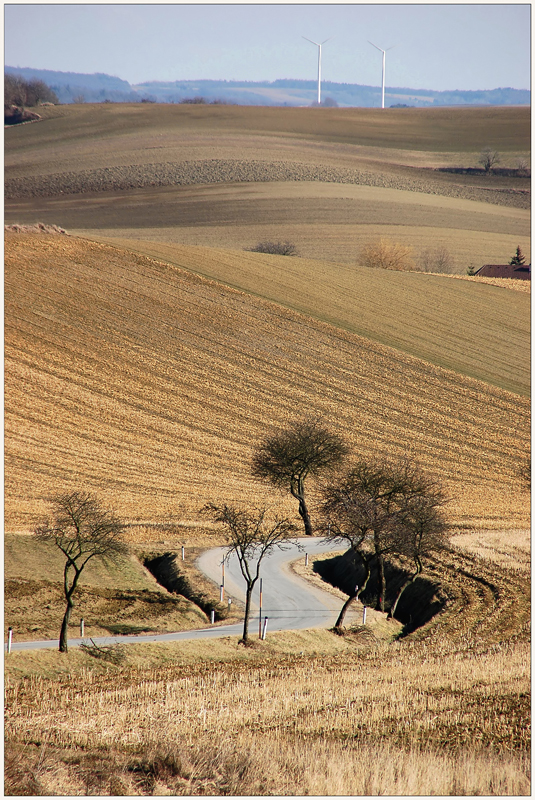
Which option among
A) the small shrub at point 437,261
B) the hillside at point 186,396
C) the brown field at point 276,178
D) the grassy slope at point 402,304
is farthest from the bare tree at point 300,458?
the small shrub at point 437,261

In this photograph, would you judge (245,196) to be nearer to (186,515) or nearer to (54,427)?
(54,427)

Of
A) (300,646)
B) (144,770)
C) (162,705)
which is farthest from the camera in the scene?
(300,646)

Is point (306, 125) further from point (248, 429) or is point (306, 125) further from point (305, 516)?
point (305, 516)

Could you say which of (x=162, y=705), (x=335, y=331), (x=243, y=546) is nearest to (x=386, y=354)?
(x=335, y=331)

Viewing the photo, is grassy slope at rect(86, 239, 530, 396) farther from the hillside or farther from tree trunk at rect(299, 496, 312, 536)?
tree trunk at rect(299, 496, 312, 536)

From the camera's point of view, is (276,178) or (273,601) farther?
(276,178)

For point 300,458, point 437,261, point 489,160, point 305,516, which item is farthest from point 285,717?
point 489,160
